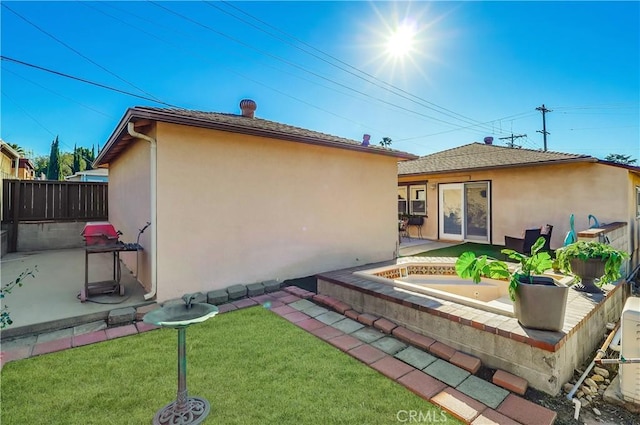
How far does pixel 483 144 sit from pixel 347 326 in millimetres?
16242

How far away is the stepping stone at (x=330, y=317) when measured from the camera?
14.9 feet

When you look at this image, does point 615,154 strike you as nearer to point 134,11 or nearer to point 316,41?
point 316,41

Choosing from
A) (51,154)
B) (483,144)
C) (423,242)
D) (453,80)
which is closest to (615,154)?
(483,144)

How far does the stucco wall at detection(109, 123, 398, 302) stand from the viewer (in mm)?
Result: 5254

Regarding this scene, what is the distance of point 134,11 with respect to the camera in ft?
29.3

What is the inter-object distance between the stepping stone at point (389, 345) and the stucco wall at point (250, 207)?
3.21 m

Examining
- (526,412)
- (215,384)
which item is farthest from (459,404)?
(215,384)

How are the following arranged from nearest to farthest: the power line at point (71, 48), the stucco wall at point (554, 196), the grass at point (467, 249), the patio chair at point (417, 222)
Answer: the power line at point (71, 48) → the stucco wall at point (554, 196) → the grass at point (467, 249) → the patio chair at point (417, 222)

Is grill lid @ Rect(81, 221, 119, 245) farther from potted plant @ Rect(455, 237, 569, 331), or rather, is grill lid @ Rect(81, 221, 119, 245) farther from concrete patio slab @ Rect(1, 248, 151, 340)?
potted plant @ Rect(455, 237, 569, 331)

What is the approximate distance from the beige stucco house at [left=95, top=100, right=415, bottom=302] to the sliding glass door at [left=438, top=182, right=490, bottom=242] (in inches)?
217

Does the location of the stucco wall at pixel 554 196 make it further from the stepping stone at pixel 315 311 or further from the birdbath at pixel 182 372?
the birdbath at pixel 182 372

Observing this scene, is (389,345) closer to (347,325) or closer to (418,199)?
(347,325)

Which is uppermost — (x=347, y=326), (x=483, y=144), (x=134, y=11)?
(x=134, y=11)

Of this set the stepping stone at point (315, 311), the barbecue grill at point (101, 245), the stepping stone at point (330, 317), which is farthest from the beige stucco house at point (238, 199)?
the stepping stone at point (330, 317)
